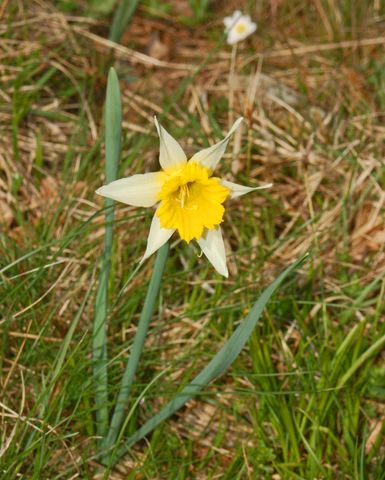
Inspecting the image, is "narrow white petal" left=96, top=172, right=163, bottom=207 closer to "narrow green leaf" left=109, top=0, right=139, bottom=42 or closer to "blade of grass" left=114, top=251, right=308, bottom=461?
"blade of grass" left=114, top=251, right=308, bottom=461

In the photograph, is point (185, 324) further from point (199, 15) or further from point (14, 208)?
point (199, 15)

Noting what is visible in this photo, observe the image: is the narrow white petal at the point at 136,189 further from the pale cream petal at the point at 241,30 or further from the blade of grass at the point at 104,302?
the pale cream petal at the point at 241,30

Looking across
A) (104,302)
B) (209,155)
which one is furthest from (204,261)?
(209,155)

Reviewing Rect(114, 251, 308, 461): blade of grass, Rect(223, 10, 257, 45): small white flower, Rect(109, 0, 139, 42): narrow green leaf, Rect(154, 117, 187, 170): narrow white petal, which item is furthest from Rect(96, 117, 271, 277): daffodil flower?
Rect(109, 0, 139, 42): narrow green leaf

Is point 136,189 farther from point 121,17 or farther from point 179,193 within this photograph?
point 121,17

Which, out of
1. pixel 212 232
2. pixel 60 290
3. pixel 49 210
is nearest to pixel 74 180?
pixel 49 210

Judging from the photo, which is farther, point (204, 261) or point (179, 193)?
point (204, 261)
